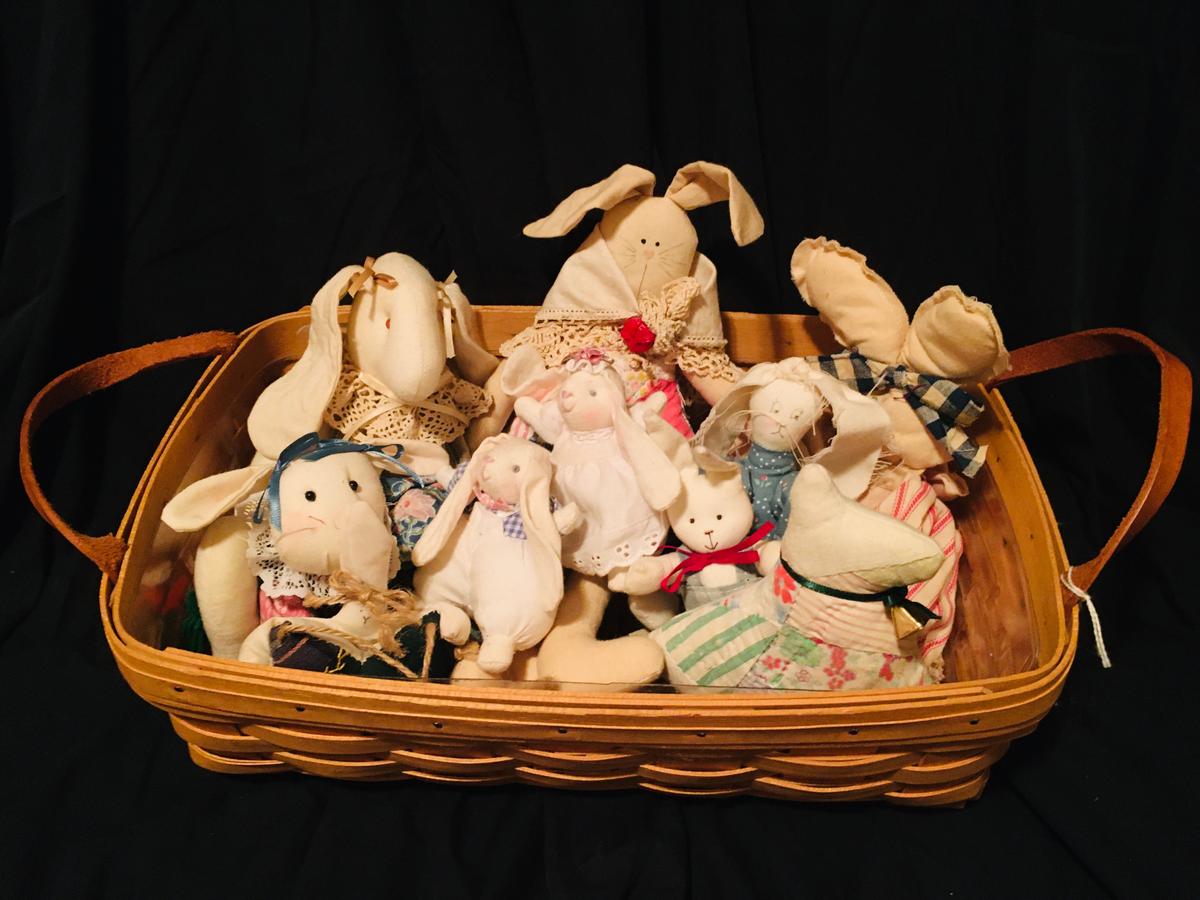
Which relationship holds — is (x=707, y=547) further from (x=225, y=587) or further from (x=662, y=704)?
(x=225, y=587)

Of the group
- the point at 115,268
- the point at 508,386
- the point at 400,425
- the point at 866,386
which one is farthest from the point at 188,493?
the point at 866,386

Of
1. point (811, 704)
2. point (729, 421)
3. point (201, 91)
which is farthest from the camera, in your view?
point (201, 91)

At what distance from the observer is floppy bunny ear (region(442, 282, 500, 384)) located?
1.16 metres

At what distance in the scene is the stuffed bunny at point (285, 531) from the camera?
3.05 feet

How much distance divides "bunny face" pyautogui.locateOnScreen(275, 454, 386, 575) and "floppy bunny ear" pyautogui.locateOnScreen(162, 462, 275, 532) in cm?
7

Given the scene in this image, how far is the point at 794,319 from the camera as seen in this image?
130cm

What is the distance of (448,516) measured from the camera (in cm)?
100

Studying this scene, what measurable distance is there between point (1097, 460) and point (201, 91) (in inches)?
56.8

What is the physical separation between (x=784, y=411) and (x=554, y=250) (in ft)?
1.69

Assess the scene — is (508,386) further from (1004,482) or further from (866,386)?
(1004,482)

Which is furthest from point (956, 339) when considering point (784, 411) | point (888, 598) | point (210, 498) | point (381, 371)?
point (210, 498)

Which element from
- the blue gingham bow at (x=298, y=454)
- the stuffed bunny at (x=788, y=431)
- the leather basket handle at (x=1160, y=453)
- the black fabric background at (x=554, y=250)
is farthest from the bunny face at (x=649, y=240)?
the leather basket handle at (x=1160, y=453)

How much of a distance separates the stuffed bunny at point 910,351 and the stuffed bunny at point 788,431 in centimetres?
8

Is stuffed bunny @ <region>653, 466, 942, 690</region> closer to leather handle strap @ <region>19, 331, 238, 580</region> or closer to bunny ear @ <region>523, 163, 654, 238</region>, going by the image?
bunny ear @ <region>523, 163, 654, 238</region>
